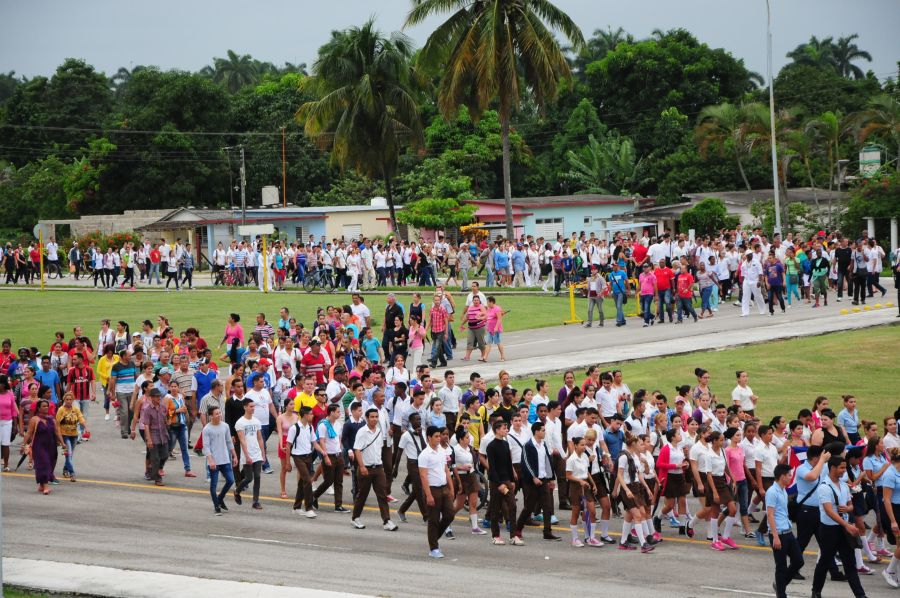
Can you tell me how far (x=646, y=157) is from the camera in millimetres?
74812

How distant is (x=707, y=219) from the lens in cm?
5253

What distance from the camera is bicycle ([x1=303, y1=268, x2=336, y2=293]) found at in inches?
1684

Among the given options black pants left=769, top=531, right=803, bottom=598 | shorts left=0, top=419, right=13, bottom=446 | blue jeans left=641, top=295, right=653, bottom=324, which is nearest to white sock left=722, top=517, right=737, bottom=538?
black pants left=769, top=531, right=803, bottom=598

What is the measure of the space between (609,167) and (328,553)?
6018 centimetres

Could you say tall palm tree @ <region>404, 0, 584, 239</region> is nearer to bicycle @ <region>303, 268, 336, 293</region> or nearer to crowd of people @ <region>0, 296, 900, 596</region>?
bicycle @ <region>303, 268, 336, 293</region>

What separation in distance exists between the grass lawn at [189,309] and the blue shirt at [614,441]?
57.7ft

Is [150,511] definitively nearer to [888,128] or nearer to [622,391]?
A: [622,391]

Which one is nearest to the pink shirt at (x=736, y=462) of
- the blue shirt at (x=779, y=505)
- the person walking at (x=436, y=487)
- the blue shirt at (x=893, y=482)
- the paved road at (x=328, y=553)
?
the paved road at (x=328, y=553)

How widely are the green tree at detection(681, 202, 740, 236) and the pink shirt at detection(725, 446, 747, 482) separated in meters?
39.0

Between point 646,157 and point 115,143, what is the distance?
3772cm

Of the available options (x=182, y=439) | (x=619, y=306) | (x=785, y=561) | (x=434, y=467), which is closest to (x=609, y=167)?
(x=619, y=306)

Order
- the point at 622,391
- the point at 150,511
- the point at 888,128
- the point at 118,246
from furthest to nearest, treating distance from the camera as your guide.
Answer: the point at 118,246 < the point at 888,128 < the point at 622,391 < the point at 150,511

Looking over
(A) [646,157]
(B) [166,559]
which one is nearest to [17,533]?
(B) [166,559]

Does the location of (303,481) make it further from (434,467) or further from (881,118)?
(881,118)
